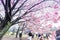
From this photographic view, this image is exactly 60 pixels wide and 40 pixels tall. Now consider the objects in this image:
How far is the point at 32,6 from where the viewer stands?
3707mm

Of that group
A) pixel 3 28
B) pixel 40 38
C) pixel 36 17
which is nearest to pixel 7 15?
pixel 3 28

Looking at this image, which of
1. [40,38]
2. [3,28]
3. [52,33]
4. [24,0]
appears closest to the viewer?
[3,28]

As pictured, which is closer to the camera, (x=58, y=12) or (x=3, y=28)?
(x=3, y=28)

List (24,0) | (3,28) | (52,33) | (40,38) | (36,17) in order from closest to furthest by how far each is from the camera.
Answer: (3,28)
(24,0)
(36,17)
(40,38)
(52,33)

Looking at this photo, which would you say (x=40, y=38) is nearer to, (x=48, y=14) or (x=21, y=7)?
(x=48, y=14)

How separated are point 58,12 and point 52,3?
1.12 feet

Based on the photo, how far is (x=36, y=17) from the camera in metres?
4.25

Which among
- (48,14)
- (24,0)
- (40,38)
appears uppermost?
(24,0)

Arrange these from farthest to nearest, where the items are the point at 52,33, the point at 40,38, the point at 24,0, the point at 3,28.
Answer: the point at 52,33
the point at 40,38
the point at 24,0
the point at 3,28

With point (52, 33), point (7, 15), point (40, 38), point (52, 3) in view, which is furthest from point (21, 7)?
point (52, 33)

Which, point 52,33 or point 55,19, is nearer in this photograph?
point 55,19

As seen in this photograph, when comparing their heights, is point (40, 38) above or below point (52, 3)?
below

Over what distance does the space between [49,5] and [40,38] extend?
3893mm

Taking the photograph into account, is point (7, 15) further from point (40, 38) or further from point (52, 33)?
point (52, 33)
